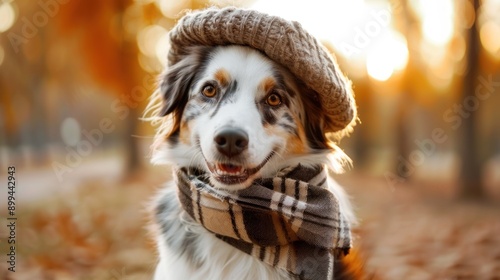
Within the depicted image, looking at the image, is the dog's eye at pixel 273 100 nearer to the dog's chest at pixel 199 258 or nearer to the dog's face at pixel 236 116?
the dog's face at pixel 236 116

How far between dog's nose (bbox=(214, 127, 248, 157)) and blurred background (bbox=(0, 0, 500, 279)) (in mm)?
1000

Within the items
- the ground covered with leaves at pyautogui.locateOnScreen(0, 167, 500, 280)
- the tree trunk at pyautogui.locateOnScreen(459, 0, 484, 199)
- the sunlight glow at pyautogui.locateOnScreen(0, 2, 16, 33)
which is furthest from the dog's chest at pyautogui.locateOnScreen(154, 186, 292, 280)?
the sunlight glow at pyautogui.locateOnScreen(0, 2, 16, 33)

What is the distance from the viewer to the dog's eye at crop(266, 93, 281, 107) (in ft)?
9.58

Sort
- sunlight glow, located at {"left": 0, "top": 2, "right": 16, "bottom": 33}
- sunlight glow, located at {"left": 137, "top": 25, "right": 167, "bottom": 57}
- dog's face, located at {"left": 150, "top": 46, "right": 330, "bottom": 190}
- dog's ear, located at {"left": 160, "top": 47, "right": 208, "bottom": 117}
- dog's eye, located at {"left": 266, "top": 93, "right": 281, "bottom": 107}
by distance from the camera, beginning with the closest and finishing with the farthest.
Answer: dog's face, located at {"left": 150, "top": 46, "right": 330, "bottom": 190} → dog's eye, located at {"left": 266, "top": 93, "right": 281, "bottom": 107} → dog's ear, located at {"left": 160, "top": 47, "right": 208, "bottom": 117} → sunlight glow, located at {"left": 0, "top": 2, "right": 16, "bottom": 33} → sunlight glow, located at {"left": 137, "top": 25, "right": 167, "bottom": 57}

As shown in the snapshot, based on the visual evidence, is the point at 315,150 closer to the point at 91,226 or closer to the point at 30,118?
the point at 91,226

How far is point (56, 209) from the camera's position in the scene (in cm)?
1027

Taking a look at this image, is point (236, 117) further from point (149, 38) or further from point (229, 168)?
point (149, 38)

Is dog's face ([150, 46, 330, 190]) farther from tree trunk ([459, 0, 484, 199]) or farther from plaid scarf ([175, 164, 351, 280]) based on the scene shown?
tree trunk ([459, 0, 484, 199])

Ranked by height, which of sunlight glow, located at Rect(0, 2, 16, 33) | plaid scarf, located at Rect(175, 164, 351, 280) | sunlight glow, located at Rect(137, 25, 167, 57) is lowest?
plaid scarf, located at Rect(175, 164, 351, 280)

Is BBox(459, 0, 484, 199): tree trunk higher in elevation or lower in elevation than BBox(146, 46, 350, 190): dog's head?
higher

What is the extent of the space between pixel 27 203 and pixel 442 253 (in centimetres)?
882

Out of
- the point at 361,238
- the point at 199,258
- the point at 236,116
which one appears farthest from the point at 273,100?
the point at 361,238

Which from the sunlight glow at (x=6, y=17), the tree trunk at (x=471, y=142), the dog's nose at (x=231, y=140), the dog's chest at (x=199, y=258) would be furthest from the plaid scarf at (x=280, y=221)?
the sunlight glow at (x=6, y=17)

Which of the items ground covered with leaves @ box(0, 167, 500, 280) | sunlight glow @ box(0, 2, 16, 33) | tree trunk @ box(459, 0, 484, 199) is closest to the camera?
ground covered with leaves @ box(0, 167, 500, 280)
